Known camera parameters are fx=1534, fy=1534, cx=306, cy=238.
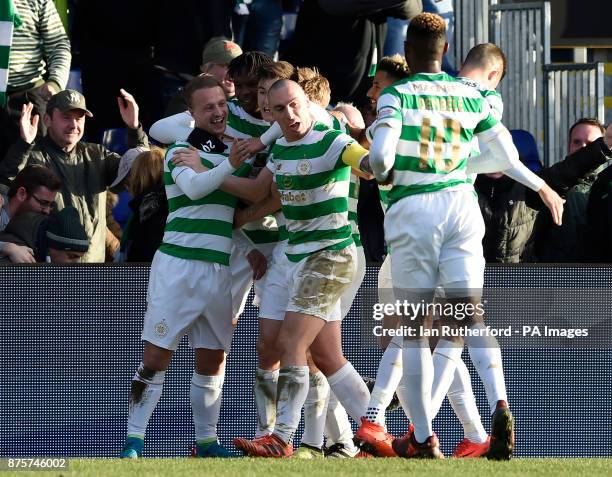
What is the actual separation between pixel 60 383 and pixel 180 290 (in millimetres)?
1046

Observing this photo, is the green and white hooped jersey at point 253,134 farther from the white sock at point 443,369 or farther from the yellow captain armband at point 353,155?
the white sock at point 443,369

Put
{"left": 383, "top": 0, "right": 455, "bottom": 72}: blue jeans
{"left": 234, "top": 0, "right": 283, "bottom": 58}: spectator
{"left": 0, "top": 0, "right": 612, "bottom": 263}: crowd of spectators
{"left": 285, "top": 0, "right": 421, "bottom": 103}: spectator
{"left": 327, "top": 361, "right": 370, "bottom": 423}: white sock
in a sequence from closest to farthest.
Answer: {"left": 327, "top": 361, "right": 370, "bottom": 423}: white sock, {"left": 0, "top": 0, "right": 612, "bottom": 263}: crowd of spectators, {"left": 285, "top": 0, "right": 421, "bottom": 103}: spectator, {"left": 234, "top": 0, "right": 283, "bottom": 58}: spectator, {"left": 383, "top": 0, "right": 455, "bottom": 72}: blue jeans

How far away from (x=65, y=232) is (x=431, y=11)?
3994 millimetres

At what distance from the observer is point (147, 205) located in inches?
338

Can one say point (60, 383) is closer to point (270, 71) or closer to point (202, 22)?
point (270, 71)

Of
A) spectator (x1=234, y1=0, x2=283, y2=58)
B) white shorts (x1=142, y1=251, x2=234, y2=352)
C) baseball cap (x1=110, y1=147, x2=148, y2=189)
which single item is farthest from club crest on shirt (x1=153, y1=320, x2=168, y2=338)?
spectator (x1=234, y1=0, x2=283, y2=58)

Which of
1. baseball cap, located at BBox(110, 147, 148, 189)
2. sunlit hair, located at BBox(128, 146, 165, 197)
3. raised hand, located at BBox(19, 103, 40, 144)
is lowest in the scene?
sunlit hair, located at BBox(128, 146, 165, 197)

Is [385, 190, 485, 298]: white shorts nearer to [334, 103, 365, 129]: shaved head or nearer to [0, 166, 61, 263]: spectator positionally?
[334, 103, 365, 129]: shaved head

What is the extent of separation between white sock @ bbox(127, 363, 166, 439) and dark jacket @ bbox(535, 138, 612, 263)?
116 inches

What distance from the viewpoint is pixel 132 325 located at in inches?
324

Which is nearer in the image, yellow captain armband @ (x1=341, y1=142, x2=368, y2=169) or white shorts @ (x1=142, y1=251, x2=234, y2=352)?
yellow captain armband @ (x1=341, y1=142, x2=368, y2=169)

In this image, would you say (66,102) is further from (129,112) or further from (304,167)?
(304,167)

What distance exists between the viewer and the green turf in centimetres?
638

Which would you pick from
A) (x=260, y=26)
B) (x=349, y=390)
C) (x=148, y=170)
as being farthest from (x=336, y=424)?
(x=260, y=26)
